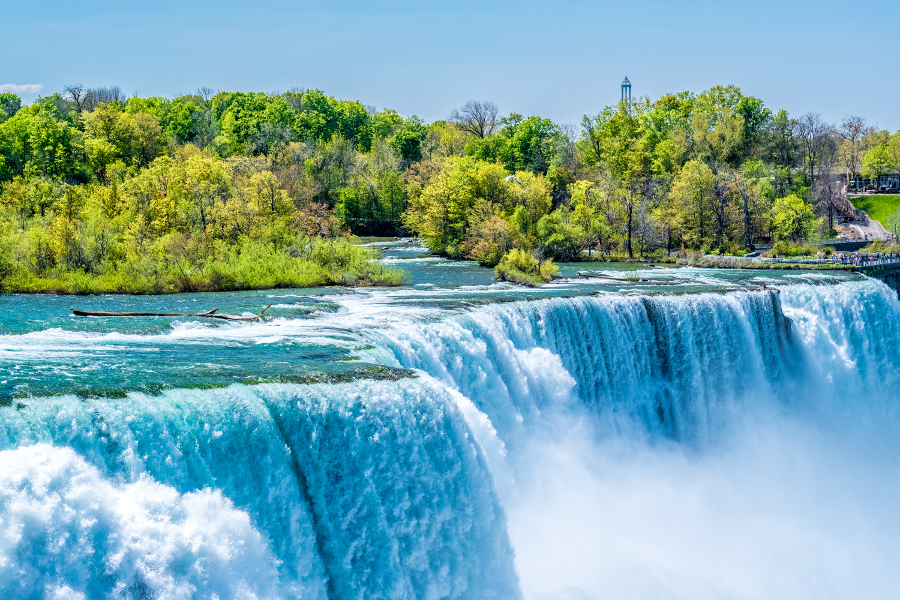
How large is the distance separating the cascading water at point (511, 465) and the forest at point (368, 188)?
9760 mm

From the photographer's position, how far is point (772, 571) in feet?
59.3

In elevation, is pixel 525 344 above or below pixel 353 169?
below

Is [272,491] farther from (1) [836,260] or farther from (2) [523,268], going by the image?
(1) [836,260]

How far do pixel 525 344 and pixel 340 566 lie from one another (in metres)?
9.04

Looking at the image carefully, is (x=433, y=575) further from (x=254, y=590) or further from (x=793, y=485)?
(x=793, y=485)

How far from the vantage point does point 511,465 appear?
17547mm

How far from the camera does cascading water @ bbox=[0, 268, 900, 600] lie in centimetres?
1030

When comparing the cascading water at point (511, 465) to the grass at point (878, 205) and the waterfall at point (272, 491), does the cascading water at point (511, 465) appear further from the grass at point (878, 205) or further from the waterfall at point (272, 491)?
the grass at point (878, 205)

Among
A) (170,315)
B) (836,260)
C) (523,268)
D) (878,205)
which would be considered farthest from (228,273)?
(878,205)

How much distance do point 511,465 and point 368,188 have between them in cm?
4858

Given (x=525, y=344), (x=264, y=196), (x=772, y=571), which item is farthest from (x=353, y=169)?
(x=772, y=571)

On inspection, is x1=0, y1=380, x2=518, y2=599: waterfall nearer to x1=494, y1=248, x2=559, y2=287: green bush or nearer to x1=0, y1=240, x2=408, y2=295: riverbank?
x1=0, y1=240, x2=408, y2=295: riverbank

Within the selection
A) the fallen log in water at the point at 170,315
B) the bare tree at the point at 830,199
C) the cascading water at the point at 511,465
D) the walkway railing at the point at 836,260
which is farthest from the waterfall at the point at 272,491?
the bare tree at the point at 830,199

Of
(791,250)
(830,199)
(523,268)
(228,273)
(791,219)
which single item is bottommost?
(791,250)
